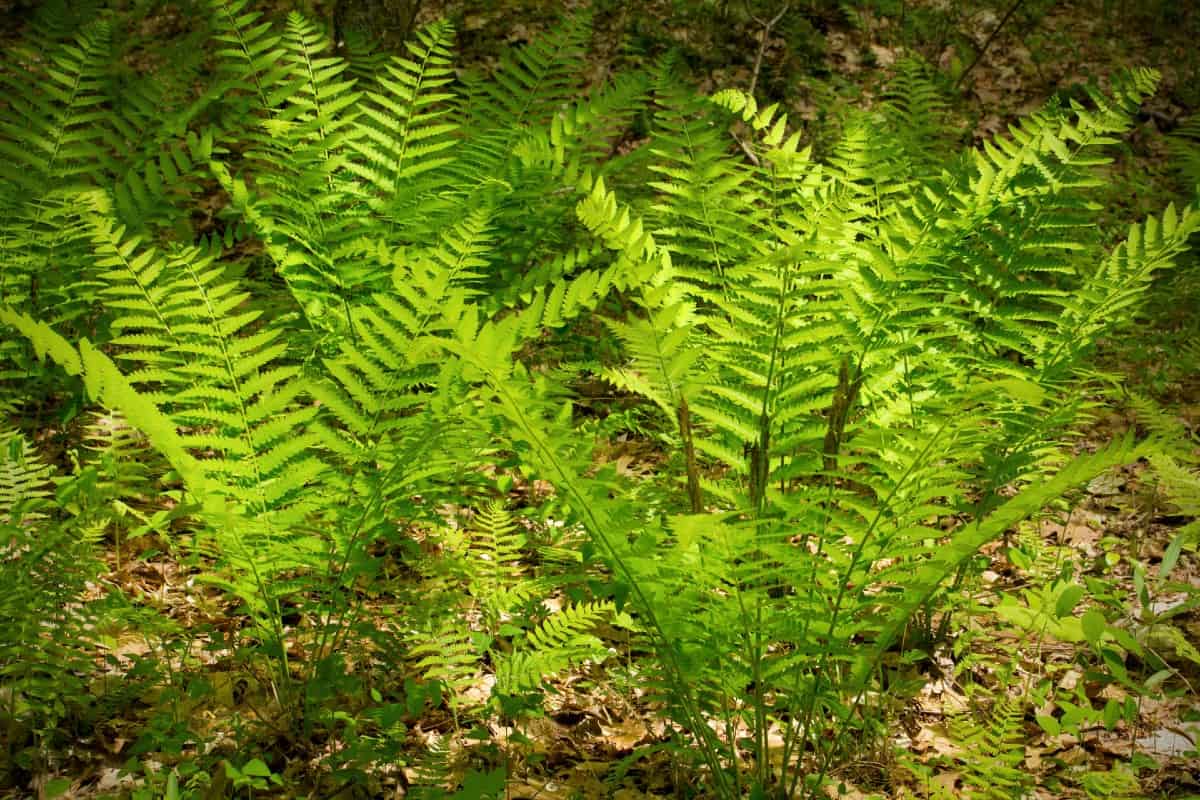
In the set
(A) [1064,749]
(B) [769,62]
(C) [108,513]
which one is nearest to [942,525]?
(A) [1064,749]

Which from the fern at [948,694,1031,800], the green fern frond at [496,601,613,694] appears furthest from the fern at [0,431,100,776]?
the fern at [948,694,1031,800]

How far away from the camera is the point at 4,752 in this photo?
6.75 ft

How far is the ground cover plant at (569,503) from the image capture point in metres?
1.83

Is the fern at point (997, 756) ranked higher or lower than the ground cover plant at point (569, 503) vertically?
lower

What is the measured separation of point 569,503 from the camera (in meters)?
1.80

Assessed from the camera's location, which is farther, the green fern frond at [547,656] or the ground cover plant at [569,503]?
the green fern frond at [547,656]

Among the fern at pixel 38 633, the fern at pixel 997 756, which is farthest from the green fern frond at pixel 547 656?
the fern at pixel 38 633

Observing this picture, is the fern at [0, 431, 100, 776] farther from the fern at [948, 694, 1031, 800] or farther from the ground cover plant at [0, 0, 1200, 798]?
the fern at [948, 694, 1031, 800]

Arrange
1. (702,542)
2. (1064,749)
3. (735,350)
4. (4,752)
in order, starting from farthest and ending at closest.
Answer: (1064,749)
(735,350)
(4,752)
(702,542)

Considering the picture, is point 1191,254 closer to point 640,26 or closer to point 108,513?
point 640,26

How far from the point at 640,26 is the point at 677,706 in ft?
20.3

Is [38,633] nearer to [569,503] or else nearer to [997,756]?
[569,503]

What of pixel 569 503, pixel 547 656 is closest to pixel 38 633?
pixel 547 656

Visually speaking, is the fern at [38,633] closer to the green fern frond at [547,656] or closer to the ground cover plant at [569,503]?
the ground cover plant at [569,503]
